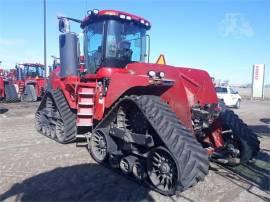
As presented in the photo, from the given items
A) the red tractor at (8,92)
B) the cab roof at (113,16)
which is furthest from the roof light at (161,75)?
the red tractor at (8,92)

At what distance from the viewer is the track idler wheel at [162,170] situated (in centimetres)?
463

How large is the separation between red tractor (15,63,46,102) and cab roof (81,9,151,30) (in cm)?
1235

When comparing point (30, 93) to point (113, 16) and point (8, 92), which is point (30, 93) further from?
point (113, 16)

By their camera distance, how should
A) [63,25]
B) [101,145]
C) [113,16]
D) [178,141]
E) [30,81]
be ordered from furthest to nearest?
[30,81] < [63,25] < [113,16] < [101,145] < [178,141]

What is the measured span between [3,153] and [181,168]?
14.5ft

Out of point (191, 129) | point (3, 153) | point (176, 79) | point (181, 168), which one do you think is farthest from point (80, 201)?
point (3, 153)

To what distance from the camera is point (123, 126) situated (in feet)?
19.3

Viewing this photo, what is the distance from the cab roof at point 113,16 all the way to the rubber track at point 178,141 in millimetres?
2337

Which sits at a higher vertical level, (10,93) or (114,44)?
(114,44)

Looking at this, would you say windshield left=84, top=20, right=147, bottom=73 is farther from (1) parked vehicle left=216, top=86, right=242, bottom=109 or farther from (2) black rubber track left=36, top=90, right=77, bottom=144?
(1) parked vehicle left=216, top=86, right=242, bottom=109

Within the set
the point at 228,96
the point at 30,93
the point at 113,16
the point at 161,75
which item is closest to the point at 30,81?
the point at 30,93

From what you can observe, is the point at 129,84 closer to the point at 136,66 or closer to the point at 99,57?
the point at 136,66

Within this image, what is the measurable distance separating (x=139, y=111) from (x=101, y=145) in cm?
127

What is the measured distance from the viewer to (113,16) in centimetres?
680
